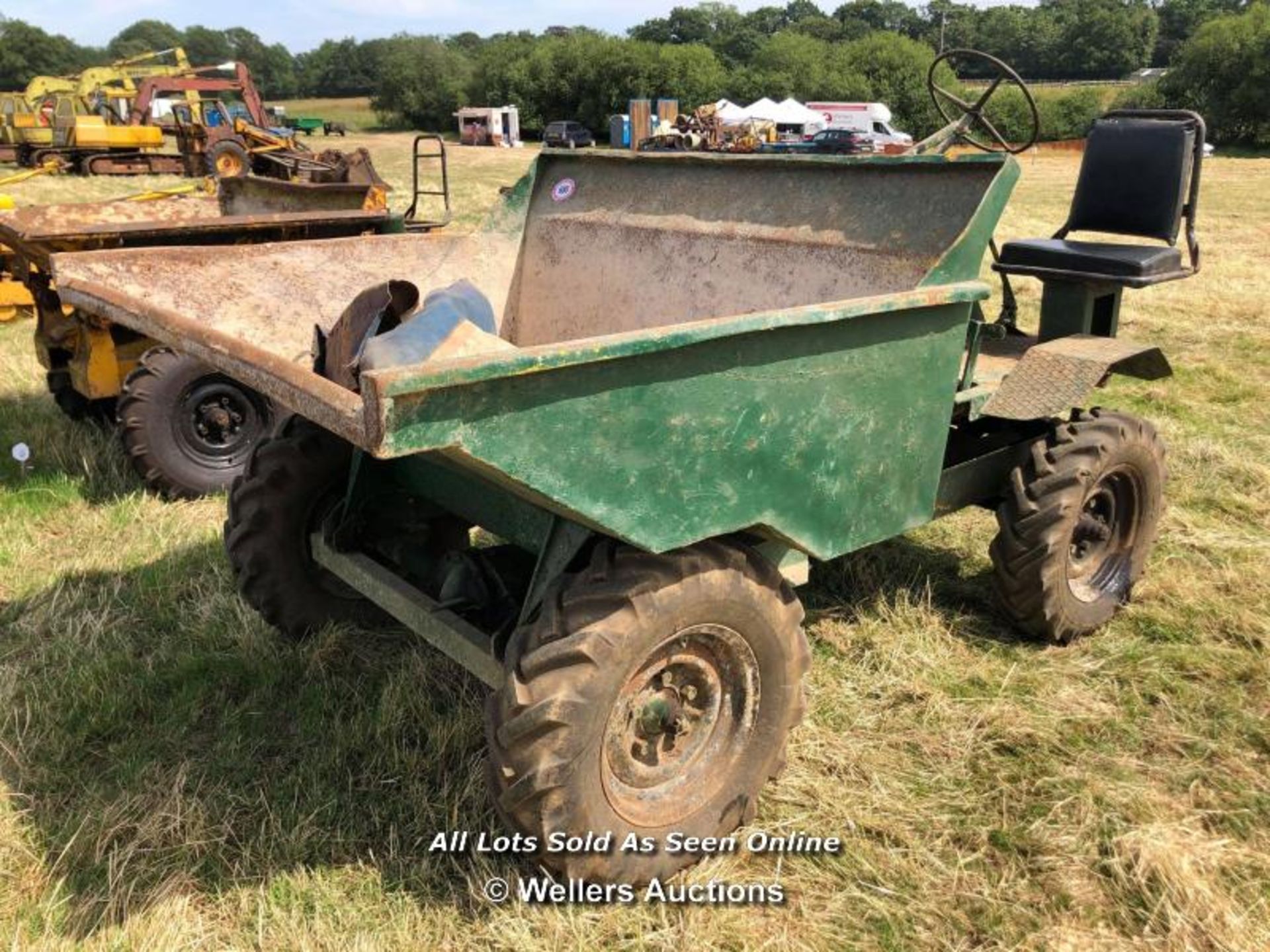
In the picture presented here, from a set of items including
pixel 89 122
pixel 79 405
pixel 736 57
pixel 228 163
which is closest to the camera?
pixel 79 405

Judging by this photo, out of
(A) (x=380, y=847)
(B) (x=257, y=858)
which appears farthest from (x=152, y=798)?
(A) (x=380, y=847)

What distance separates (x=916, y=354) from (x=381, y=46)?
364ft

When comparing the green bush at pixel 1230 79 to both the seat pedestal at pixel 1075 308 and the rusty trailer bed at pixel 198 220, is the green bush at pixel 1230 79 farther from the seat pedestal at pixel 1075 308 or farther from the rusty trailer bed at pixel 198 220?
the seat pedestal at pixel 1075 308

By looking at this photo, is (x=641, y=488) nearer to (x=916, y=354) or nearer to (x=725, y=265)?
(x=916, y=354)

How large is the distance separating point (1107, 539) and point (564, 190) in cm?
226

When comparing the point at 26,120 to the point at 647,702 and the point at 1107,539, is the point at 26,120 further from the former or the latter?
the point at 647,702

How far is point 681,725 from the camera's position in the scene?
2432 millimetres

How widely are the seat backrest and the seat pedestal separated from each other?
1.24 ft

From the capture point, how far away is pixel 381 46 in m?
102

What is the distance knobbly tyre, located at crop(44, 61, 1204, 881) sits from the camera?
205 cm

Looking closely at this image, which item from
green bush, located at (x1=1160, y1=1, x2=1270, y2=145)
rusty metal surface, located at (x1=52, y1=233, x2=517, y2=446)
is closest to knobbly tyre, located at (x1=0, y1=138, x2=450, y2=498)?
rusty metal surface, located at (x1=52, y1=233, x2=517, y2=446)

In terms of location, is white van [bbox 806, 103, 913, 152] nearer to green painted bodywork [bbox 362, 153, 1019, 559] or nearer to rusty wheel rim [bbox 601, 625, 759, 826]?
green painted bodywork [bbox 362, 153, 1019, 559]

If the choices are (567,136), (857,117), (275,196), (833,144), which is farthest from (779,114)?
(275,196)

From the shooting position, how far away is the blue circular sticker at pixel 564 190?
3881 mm
